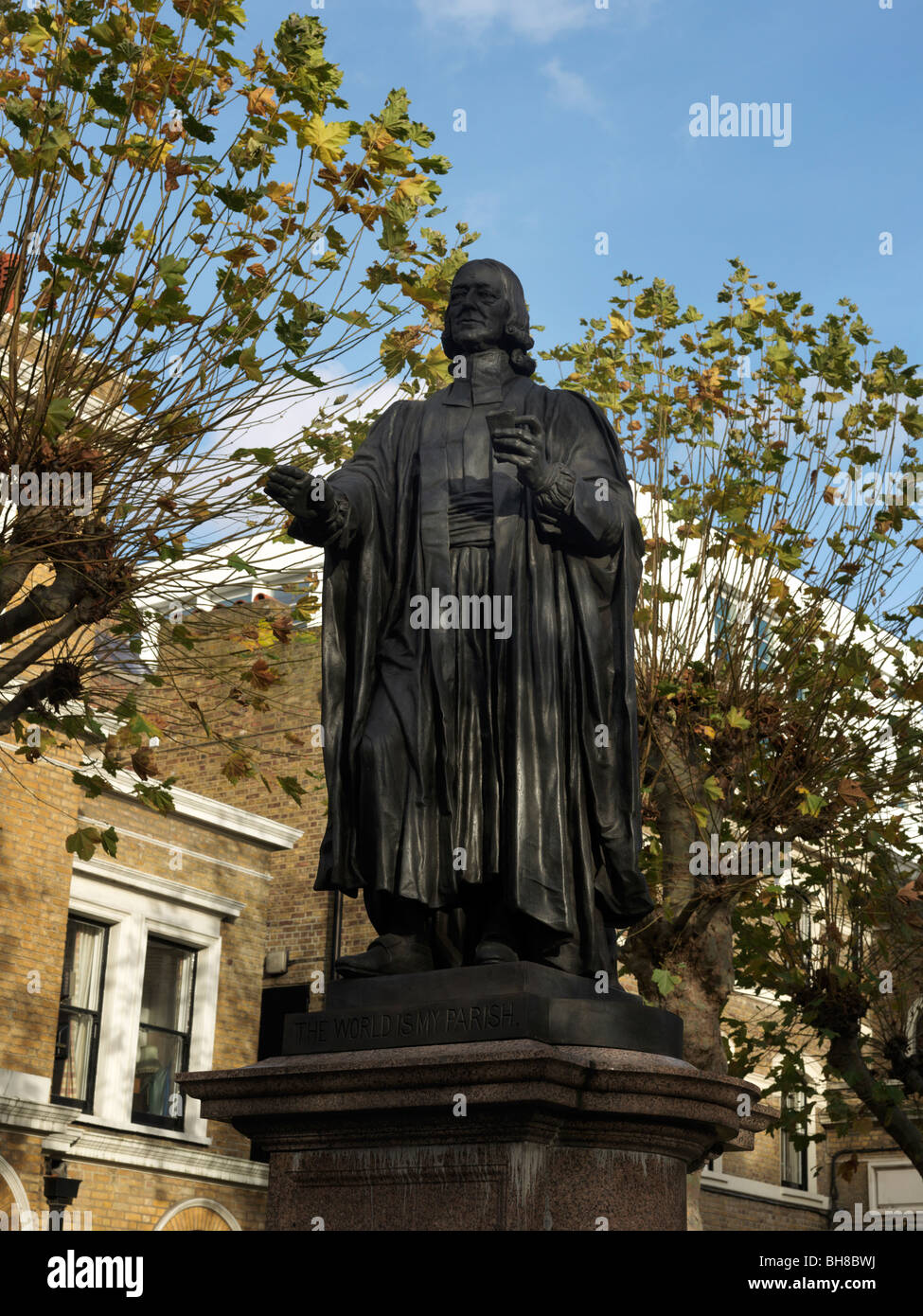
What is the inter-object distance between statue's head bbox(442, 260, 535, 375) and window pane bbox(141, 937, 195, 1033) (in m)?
14.7

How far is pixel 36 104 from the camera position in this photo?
9.16 m

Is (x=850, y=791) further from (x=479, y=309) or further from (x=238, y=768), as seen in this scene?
(x=479, y=309)

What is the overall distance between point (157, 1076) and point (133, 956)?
155 cm

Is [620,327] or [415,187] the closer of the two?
[415,187]

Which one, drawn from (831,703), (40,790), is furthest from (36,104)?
(40,790)

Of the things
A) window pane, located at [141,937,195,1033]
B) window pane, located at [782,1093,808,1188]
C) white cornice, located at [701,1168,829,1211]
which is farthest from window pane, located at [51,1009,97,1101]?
window pane, located at [782,1093,808,1188]

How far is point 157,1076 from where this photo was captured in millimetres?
19828

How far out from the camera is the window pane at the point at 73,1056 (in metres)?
18.4

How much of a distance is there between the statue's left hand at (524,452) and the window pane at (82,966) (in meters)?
14.3

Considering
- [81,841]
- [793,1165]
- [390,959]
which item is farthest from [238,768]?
[793,1165]

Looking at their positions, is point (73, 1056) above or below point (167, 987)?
below

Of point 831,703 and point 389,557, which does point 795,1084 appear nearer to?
point 831,703

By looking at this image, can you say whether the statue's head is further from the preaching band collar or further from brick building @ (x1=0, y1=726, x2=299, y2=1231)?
brick building @ (x1=0, y1=726, x2=299, y2=1231)
